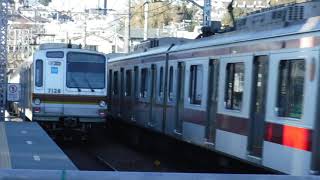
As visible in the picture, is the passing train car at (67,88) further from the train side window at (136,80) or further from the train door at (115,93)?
the train door at (115,93)

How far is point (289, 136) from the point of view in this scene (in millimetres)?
9648

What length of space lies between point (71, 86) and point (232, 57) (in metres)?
8.30

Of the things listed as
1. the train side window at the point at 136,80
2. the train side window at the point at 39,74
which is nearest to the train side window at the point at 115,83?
the train side window at the point at 136,80

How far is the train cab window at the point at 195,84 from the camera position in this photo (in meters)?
14.3

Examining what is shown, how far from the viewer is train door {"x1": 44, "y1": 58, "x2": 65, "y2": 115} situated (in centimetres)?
1945

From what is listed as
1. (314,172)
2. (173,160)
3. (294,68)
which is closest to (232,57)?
(294,68)

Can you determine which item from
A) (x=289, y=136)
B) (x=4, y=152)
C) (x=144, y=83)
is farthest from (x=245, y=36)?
(x=144, y=83)

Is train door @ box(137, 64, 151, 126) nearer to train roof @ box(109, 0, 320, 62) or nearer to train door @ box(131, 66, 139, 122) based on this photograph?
train door @ box(131, 66, 139, 122)

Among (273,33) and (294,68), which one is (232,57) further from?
(294,68)

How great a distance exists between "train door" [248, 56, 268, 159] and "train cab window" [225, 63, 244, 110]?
1.99 ft

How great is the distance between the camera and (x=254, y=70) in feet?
36.4

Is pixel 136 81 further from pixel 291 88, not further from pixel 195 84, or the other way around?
pixel 291 88

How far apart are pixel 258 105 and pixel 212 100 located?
2.49 metres

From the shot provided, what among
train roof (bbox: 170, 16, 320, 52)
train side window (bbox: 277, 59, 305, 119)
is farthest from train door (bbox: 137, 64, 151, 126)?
train side window (bbox: 277, 59, 305, 119)
